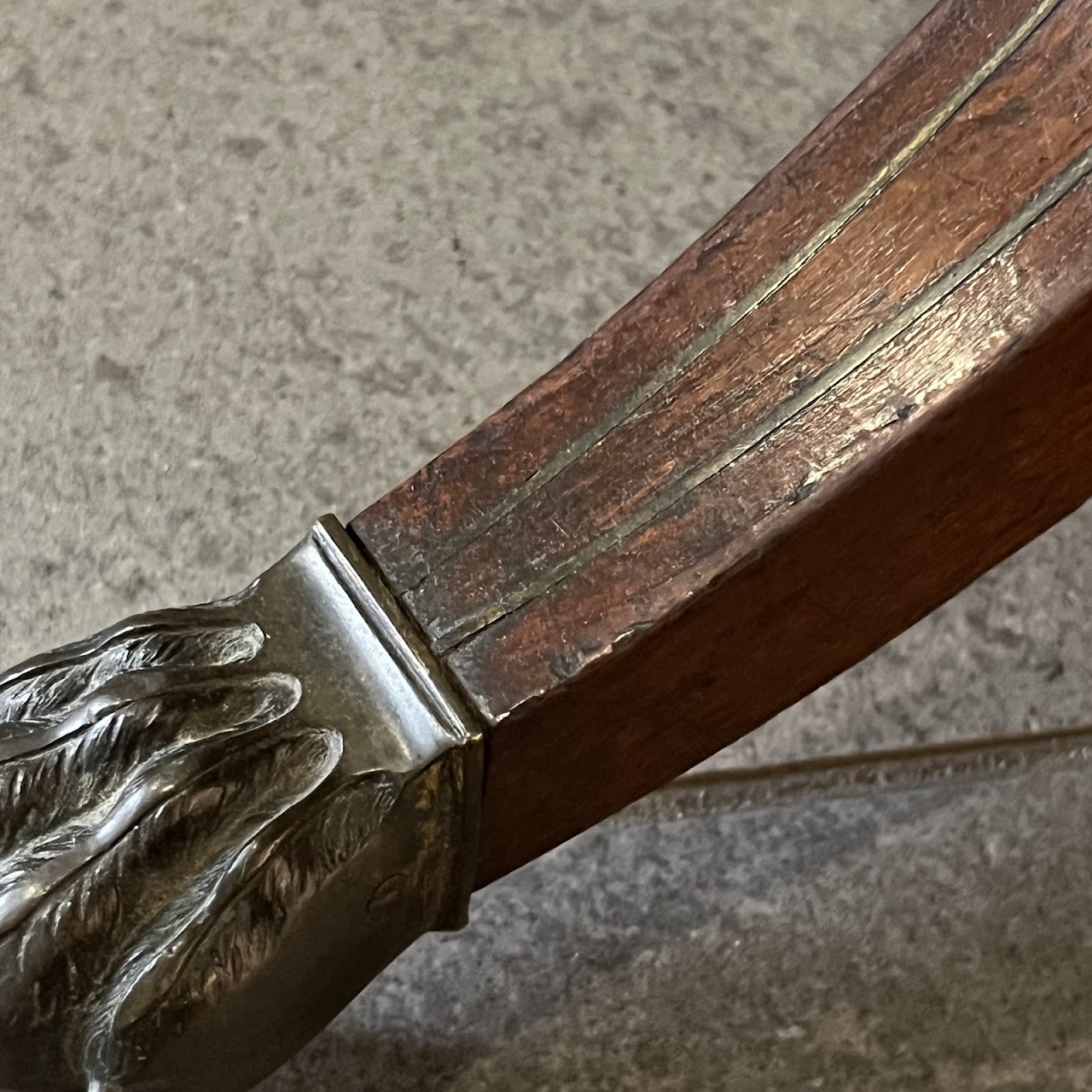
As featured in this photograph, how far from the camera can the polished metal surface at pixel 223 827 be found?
46 centimetres

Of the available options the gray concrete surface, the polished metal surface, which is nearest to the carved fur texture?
the polished metal surface

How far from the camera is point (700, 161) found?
3.40ft

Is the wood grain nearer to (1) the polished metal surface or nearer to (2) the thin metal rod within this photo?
(1) the polished metal surface

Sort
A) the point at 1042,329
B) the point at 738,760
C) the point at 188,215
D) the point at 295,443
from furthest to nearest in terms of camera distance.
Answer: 1. the point at 188,215
2. the point at 295,443
3. the point at 738,760
4. the point at 1042,329

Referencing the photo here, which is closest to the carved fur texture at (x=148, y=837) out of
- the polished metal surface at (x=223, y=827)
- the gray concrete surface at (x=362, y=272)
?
the polished metal surface at (x=223, y=827)

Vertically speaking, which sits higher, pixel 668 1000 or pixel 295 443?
pixel 295 443

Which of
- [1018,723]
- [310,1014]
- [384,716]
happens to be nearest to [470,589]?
[384,716]

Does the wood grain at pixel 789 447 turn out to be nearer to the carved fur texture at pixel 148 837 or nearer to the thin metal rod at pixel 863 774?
the carved fur texture at pixel 148 837

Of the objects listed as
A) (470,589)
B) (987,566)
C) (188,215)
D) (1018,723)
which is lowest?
(1018,723)

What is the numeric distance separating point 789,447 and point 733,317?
6cm

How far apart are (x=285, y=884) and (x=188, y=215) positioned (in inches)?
24.9

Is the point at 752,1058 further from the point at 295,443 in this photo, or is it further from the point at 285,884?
the point at 295,443

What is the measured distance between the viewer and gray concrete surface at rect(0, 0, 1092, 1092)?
0.81m

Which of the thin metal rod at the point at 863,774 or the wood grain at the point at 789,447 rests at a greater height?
the wood grain at the point at 789,447
